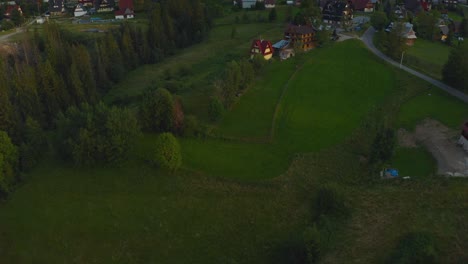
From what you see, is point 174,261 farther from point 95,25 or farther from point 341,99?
point 95,25

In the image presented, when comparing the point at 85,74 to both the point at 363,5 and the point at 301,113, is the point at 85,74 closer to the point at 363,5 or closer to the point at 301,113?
the point at 301,113

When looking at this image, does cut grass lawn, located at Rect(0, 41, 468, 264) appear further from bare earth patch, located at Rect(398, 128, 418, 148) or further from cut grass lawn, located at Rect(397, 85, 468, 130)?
cut grass lawn, located at Rect(397, 85, 468, 130)

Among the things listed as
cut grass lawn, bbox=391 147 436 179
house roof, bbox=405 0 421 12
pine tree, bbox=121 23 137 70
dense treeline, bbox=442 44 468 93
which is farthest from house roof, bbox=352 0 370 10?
cut grass lawn, bbox=391 147 436 179

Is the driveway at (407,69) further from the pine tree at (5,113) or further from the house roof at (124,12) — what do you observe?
the house roof at (124,12)

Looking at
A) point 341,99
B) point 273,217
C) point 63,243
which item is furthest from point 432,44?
point 63,243

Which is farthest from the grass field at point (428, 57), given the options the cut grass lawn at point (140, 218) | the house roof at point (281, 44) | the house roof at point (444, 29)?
the cut grass lawn at point (140, 218)
